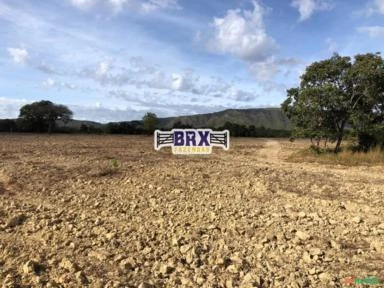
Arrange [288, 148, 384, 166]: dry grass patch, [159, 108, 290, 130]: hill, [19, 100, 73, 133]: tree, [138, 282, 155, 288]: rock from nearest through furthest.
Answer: [138, 282, 155, 288]: rock < [288, 148, 384, 166]: dry grass patch < [19, 100, 73, 133]: tree < [159, 108, 290, 130]: hill

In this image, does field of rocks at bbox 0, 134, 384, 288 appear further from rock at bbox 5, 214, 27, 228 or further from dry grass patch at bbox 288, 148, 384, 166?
dry grass patch at bbox 288, 148, 384, 166

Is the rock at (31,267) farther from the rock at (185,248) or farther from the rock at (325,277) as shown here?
the rock at (325,277)

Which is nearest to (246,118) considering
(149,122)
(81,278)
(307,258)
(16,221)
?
(149,122)

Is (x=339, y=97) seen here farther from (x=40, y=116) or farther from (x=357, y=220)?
(x=40, y=116)

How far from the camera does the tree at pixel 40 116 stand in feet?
145

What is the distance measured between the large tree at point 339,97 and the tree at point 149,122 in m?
28.6

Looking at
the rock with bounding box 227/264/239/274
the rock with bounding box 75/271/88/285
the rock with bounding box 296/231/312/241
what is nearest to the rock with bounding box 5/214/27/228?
the rock with bounding box 75/271/88/285

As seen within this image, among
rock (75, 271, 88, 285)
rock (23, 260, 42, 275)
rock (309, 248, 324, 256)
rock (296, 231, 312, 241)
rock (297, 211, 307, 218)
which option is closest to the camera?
rock (75, 271, 88, 285)

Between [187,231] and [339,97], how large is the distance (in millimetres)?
10718

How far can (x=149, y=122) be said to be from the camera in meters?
42.9

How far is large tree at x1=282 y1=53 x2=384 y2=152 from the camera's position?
1405cm

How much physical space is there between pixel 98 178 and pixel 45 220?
2987 mm

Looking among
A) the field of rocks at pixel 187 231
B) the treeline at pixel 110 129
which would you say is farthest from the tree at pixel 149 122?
the field of rocks at pixel 187 231

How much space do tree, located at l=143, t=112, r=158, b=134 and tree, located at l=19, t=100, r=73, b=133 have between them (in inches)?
414
